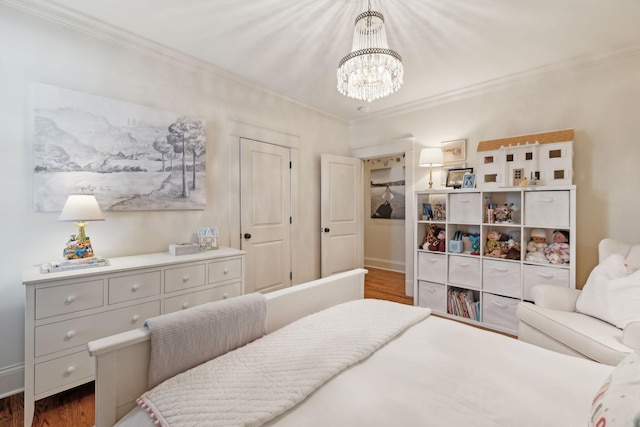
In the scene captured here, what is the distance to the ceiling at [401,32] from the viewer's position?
1.90 metres

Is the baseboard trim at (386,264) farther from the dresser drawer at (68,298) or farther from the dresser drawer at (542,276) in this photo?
the dresser drawer at (68,298)

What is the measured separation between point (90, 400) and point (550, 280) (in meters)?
3.59

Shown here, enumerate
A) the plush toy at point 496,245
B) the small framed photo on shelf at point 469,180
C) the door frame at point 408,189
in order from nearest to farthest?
the plush toy at point 496,245
the small framed photo on shelf at point 469,180
the door frame at point 408,189

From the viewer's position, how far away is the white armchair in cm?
151

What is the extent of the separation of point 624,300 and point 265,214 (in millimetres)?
2966

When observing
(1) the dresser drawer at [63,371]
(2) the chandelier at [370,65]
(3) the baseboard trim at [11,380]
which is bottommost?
(3) the baseboard trim at [11,380]

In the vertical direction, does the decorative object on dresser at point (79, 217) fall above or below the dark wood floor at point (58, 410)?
above

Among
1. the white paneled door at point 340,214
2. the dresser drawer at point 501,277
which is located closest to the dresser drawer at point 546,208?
the dresser drawer at point 501,277

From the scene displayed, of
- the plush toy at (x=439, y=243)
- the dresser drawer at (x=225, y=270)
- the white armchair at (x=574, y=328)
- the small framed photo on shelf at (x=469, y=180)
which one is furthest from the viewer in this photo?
the plush toy at (x=439, y=243)

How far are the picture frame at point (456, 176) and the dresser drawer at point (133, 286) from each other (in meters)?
3.06

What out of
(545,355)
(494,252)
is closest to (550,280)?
(494,252)

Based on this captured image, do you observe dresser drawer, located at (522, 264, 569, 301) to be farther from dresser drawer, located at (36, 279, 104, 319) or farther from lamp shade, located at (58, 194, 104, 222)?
lamp shade, located at (58, 194, 104, 222)

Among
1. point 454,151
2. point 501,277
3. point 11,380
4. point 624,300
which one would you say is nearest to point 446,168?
point 454,151

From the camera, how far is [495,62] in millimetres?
2656
